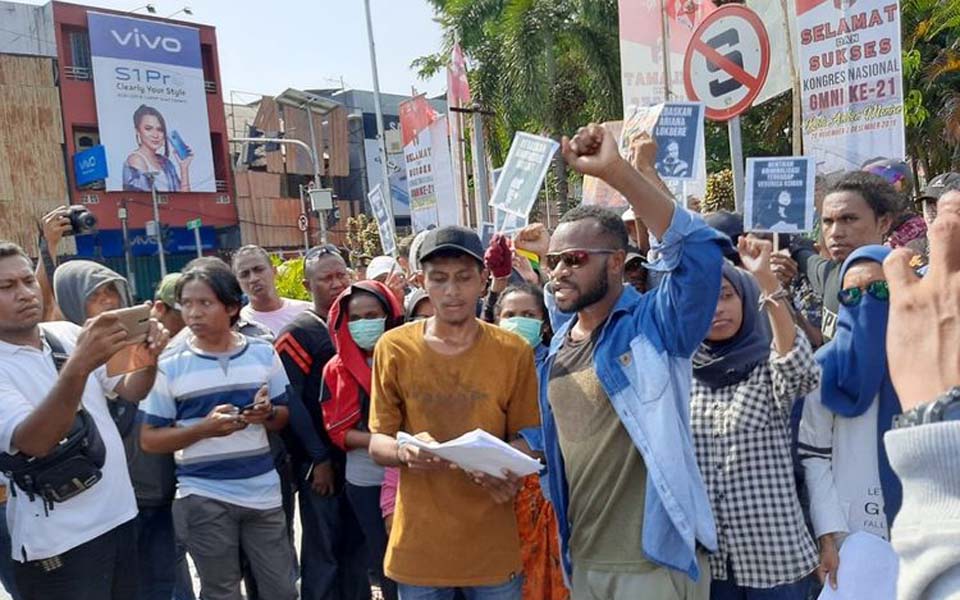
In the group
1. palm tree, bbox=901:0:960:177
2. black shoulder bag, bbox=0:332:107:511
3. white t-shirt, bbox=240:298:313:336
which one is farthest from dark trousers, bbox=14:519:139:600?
palm tree, bbox=901:0:960:177

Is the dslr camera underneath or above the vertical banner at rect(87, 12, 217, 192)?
underneath

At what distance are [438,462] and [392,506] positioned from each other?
0.69 metres

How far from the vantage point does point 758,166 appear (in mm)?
4375

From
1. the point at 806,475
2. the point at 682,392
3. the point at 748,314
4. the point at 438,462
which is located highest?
the point at 748,314

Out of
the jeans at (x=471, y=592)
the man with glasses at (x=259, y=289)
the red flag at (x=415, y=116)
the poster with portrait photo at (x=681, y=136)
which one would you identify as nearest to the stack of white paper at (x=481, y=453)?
the jeans at (x=471, y=592)

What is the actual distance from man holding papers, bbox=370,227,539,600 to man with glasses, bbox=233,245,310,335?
1.98 metres

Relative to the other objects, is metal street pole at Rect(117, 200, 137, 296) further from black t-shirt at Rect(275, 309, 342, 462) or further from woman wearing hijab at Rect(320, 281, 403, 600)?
woman wearing hijab at Rect(320, 281, 403, 600)

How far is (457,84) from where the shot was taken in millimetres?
12086

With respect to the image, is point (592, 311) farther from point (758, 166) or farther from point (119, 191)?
point (119, 191)

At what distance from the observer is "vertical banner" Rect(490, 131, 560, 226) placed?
5.57 m

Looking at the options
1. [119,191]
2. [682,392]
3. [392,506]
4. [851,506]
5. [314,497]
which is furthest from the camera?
[119,191]

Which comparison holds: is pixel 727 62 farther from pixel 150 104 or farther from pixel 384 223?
pixel 150 104

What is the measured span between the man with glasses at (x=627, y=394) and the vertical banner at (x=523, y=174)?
10.5 feet

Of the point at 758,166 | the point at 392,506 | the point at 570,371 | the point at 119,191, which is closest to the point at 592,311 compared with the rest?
the point at 570,371
